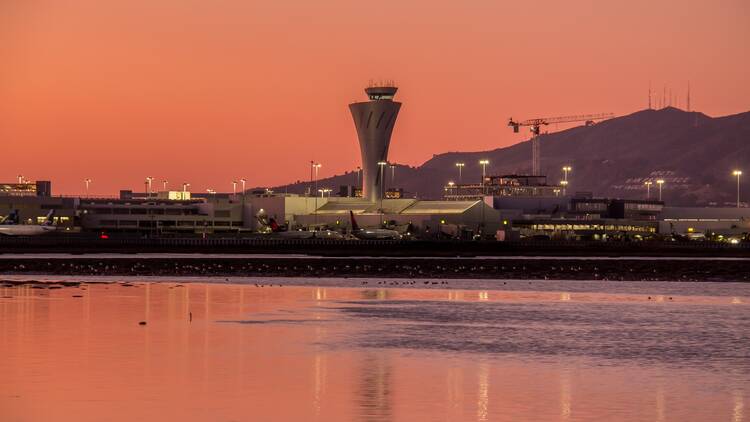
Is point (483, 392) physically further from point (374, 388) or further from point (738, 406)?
point (738, 406)

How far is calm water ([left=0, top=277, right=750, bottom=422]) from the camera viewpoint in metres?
35.9

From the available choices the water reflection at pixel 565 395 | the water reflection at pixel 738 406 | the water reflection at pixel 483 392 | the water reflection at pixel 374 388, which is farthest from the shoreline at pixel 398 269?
the water reflection at pixel 738 406

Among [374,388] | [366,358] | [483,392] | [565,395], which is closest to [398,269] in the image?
[366,358]

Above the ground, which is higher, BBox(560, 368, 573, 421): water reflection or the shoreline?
the shoreline

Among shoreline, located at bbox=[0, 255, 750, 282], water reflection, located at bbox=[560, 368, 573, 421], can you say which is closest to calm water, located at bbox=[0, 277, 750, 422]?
water reflection, located at bbox=[560, 368, 573, 421]

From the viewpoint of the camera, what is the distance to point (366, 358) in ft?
158

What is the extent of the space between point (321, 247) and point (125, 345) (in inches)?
5232

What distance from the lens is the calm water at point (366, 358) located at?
35.9 metres

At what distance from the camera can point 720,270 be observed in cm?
12950

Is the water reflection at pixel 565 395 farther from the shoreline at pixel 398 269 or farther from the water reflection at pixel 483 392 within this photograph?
the shoreline at pixel 398 269

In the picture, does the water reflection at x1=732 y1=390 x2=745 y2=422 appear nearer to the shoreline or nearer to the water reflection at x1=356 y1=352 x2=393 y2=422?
the water reflection at x1=356 y1=352 x2=393 y2=422

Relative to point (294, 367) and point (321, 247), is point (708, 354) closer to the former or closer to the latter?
point (294, 367)

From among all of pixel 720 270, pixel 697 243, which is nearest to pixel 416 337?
pixel 720 270

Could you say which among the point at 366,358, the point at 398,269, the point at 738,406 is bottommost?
the point at 738,406
